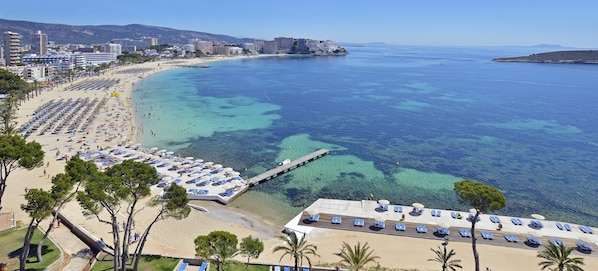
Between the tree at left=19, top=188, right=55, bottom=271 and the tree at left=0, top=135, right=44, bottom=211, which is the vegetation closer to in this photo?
the tree at left=19, top=188, right=55, bottom=271

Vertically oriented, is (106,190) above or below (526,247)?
above

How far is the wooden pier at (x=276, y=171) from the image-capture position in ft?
121

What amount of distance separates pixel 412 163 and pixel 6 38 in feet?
510

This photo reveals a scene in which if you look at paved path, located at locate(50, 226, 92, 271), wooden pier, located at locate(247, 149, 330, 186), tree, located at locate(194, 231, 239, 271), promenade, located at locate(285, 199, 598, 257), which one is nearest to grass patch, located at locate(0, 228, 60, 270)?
paved path, located at locate(50, 226, 92, 271)

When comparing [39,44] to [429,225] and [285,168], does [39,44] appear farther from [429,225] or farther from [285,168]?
[429,225]

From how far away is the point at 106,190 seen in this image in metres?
21.2

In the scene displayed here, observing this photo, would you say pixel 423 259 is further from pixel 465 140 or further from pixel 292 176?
pixel 465 140

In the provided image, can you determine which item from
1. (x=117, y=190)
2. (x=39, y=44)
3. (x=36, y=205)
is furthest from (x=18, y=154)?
(x=39, y=44)

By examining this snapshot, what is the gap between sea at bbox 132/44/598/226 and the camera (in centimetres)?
3888

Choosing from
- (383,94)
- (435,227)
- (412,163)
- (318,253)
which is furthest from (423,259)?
(383,94)

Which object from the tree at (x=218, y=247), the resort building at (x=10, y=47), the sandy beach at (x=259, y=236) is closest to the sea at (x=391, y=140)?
the sandy beach at (x=259, y=236)

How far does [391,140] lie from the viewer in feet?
193

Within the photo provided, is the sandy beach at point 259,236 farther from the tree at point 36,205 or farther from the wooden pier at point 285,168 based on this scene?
the tree at point 36,205

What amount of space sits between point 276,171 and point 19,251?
25.0 m
